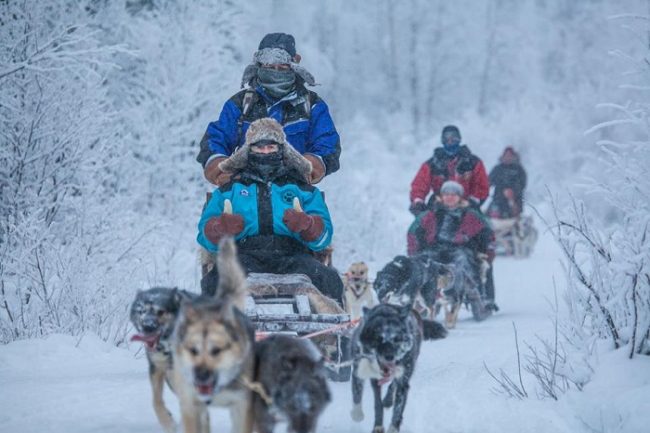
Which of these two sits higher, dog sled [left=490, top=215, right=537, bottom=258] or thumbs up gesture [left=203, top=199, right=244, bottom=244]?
thumbs up gesture [left=203, top=199, right=244, bottom=244]

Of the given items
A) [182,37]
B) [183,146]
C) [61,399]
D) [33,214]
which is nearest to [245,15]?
[182,37]

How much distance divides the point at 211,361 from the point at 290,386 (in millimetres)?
311

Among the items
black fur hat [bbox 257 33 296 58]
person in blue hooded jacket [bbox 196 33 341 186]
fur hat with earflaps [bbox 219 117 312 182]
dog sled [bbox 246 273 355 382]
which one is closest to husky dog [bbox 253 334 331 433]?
dog sled [bbox 246 273 355 382]

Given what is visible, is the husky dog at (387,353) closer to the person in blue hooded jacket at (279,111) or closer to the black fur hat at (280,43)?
the person in blue hooded jacket at (279,111)

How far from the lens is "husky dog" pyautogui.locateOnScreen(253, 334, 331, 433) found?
2785 millimetres

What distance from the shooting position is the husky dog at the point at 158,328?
11.2 ft

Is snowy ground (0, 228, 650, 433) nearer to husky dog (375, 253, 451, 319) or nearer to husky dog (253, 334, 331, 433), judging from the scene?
husky dog (253, 334, 331, 433)

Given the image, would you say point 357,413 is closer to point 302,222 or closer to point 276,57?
point 302,222

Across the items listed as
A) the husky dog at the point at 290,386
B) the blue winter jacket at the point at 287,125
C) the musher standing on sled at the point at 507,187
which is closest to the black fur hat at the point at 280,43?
the blue winter jacket at the point at 287,125

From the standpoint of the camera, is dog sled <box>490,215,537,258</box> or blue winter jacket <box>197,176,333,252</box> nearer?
blue winter jacket <box>197,176,333,252</box>

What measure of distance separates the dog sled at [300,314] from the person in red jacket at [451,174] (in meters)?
5.30

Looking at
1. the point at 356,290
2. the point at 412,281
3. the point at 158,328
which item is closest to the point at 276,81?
the point at 158,328

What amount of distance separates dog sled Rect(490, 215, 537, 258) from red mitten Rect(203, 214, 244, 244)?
1363 cm

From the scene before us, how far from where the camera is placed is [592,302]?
4.80 m
